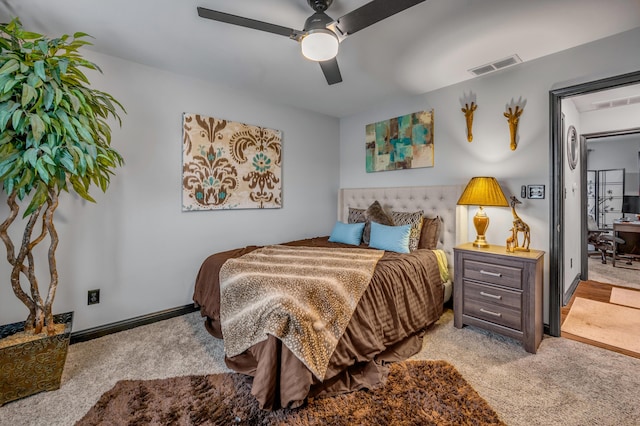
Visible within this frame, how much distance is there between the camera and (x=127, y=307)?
107 inches

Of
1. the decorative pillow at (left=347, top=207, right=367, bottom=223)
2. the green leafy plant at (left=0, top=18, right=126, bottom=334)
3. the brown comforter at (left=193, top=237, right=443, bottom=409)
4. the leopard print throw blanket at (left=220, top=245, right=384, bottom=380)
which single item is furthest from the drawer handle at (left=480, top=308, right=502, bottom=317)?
the green leafy plant at (left=0, top=18, right=126, bottom=334)

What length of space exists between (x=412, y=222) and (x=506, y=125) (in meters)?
1.29

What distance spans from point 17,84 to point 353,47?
7.26ft

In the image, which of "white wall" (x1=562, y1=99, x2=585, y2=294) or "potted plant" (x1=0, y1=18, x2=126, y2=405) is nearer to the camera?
"potted plant" (x1=0, y1=18, x2=126, y2=405)

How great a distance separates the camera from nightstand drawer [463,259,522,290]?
7.79 ft

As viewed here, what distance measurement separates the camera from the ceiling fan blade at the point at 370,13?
147 cm

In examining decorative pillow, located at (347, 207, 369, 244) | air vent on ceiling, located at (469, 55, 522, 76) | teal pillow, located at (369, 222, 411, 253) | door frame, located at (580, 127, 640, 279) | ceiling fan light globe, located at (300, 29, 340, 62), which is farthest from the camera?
door frame, located at (580, 127, 640, 279)

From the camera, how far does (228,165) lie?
3.24m

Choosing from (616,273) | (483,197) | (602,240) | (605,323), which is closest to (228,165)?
(483,197)

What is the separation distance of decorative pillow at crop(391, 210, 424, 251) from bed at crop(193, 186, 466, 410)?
125mm

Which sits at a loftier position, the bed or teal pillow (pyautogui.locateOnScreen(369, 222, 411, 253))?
teal pillow (pyautogui.locateOnScreen(369, 222, 411, 253))

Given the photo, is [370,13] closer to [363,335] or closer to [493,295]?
[363,335]

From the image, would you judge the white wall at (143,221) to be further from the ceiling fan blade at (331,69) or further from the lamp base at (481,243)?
the lamp base at (481,243)

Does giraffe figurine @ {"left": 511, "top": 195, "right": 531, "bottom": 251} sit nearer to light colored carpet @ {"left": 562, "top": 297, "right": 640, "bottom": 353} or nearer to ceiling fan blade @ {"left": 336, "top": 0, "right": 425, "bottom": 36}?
light colored carpet @ {"left": 562, "top": 297, "right": 640, "bottom": 353}
